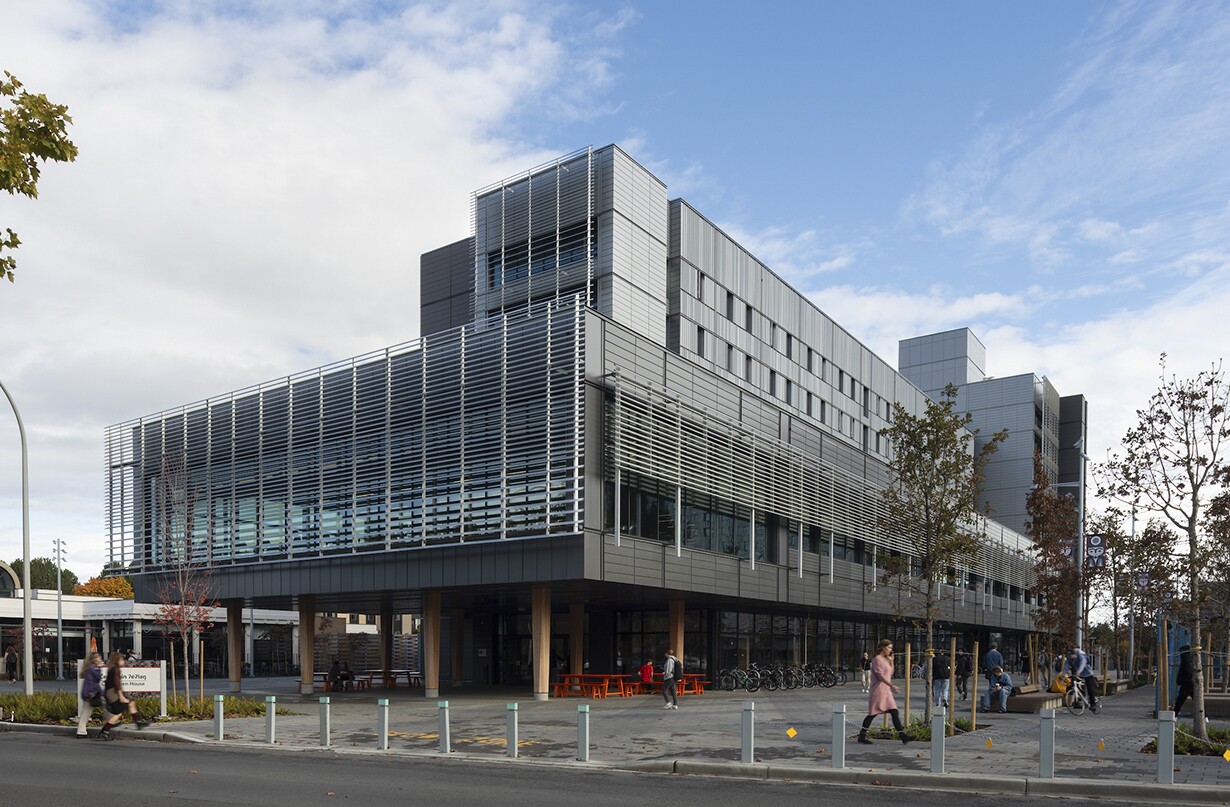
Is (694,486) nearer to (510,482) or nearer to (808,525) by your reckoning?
(510,482)

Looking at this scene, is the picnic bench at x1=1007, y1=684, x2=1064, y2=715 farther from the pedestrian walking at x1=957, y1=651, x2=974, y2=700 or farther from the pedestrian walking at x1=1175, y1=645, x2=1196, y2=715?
the pedestrian walking at x1=1175, y1=645, x2=1196, y2=715

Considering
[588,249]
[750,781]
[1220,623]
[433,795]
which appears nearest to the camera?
[433,795]

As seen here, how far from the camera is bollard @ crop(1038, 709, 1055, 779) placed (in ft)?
46.4

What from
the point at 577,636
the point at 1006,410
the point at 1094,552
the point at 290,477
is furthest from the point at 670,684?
the point at 1006,410

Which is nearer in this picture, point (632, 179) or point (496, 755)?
point (496, 755)

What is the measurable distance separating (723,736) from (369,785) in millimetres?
8355

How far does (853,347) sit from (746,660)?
21556 mm

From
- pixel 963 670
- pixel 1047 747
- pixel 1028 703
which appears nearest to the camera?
pixel 1047 747

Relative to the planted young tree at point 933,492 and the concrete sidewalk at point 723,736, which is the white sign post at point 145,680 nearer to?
the concrete sidewalk at point 723,736

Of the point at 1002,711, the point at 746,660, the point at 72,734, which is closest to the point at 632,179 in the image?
the point at 746,660

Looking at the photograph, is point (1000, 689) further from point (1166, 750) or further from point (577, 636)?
point (577, 636)

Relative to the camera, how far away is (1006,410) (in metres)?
85.1

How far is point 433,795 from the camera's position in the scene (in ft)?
42.5

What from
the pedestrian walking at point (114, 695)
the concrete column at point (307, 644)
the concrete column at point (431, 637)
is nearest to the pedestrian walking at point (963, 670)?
the concrete column at point (431, 637)
